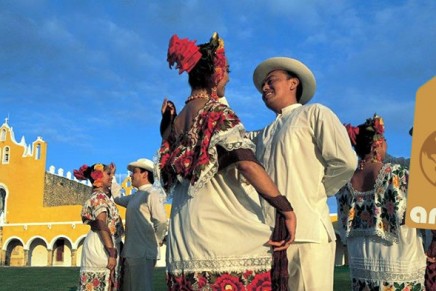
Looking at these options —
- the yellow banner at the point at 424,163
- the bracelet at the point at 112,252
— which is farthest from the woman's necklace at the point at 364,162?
the yellow banner at the point at 424,163

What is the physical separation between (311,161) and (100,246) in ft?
11.4

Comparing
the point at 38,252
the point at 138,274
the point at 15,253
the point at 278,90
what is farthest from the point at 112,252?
the point at 15,253

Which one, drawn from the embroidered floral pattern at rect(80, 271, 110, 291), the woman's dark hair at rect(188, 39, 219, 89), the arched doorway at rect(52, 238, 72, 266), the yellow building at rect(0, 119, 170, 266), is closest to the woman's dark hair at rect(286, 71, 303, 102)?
the woman's dark hair at rect(188, 39, 219, 89)

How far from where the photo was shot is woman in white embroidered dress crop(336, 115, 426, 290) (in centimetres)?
411

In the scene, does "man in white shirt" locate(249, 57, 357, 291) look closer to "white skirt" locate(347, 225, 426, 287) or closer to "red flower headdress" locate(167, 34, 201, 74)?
"red flower headdress" locate(167, 34, 201, 74)

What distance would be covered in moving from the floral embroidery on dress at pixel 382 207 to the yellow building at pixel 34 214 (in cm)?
3570

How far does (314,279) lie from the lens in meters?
2.62

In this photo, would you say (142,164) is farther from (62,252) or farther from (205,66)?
(62,252)

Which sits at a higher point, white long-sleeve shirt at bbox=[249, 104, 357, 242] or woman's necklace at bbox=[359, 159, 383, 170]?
woman's necklace at bbox=[359, 159, 383, 170]

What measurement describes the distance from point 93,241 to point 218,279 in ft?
12.2

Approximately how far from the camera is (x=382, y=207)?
4230 mm

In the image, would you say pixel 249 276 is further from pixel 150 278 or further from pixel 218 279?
pixel 150 278

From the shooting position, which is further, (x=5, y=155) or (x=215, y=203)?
(x=5, y=155)

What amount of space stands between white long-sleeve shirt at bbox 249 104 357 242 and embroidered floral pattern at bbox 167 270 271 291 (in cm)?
42
